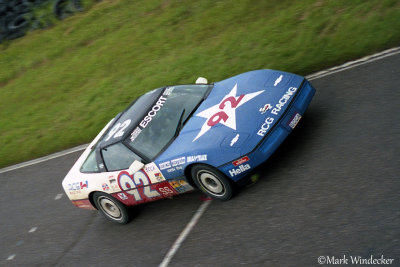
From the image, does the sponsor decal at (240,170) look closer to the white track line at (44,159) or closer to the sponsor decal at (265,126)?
the sponsor decal at (265,126)

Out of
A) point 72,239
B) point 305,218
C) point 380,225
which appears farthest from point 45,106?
point 380,225

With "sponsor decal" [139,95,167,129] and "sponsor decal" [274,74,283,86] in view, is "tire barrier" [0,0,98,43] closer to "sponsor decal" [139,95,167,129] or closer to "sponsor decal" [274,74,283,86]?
"sponsor decal" [139,95,167,129]

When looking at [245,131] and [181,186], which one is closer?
[245,131]

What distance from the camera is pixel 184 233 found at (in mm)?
5789

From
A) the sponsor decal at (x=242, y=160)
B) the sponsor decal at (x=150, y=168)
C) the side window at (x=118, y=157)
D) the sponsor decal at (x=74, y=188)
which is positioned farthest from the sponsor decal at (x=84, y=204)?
the sponsor decal at (x=242, y=160)

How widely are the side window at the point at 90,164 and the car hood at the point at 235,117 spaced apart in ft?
4.11

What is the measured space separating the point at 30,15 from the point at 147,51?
18.5 feet

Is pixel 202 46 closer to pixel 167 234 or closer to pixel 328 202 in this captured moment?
pixel 167 234

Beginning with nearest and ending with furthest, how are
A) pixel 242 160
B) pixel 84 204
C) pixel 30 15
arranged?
Answer: pixel 242 160 < pixel 84 204 < pixel 30 15

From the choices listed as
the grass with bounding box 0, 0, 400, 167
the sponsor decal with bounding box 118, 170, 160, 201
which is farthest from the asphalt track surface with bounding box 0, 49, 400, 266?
the grass with bounding box 0, 0, 400, 167

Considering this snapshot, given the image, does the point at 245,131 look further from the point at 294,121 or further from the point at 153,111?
the point at 153,111

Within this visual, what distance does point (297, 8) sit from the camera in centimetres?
1027

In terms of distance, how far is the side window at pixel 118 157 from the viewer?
20.2ft

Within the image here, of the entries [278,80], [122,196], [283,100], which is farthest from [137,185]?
[278,80]
